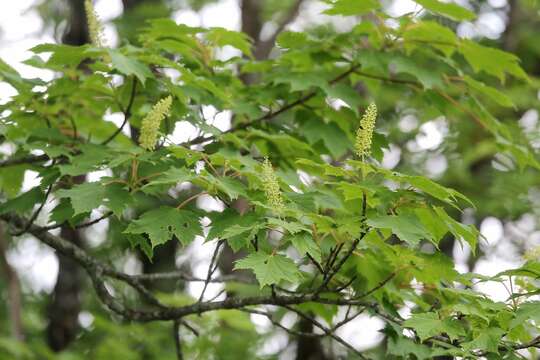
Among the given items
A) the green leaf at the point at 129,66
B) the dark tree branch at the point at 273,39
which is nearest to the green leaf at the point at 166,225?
the green leaf at the point at 129,66

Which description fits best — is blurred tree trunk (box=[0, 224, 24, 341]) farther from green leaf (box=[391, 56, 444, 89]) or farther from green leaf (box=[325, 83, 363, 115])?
green leaf (box=[391, 56, 444, 89])

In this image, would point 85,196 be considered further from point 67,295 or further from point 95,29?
point 67,295

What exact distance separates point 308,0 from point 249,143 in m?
5.83

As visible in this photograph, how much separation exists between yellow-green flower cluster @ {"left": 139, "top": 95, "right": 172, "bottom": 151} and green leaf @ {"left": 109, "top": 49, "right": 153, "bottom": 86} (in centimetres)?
35

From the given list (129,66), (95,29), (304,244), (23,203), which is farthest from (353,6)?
(23,203)

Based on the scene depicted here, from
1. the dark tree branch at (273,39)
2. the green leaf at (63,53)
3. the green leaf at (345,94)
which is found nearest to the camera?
the green leaf at (63,53)

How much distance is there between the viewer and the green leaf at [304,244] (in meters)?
2.45

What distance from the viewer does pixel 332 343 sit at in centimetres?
802

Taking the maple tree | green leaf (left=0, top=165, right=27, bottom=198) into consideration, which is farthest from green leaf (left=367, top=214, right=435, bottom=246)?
green leaf (left=0, top=165, right=27, bottom=198)

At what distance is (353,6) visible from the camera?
139 inches

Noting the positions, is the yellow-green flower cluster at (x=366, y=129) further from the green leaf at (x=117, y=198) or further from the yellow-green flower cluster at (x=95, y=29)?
the yellow-green flower cluster at (x=95, y=29)

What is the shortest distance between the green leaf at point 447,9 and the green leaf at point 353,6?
22 cm

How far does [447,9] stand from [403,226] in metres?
1.52

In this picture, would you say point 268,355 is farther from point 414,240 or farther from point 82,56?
point 414,240
